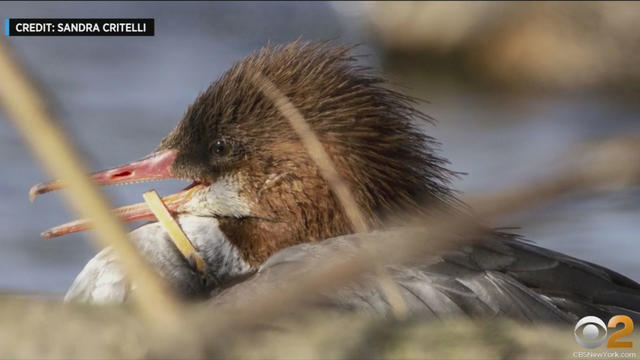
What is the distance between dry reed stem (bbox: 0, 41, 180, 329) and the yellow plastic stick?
1650 millimetres

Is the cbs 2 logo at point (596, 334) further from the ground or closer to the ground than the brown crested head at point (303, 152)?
closer to the ground

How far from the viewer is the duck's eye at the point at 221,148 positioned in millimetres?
2510

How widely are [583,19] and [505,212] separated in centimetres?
33

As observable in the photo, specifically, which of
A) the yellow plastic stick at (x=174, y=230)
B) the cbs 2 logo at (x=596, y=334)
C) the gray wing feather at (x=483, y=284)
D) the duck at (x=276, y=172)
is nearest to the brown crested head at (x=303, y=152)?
the duck at (x=276, y=172)

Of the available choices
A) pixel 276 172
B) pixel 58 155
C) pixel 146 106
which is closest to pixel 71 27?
pixel 276 172

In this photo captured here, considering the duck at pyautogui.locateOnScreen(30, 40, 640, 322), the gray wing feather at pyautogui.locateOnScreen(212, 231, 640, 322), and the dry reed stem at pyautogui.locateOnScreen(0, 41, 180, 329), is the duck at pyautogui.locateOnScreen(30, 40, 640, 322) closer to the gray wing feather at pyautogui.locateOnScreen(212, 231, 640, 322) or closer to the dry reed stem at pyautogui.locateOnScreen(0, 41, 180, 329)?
the gray wing feather at pyautogui.locateOnScreen(212, 231, 640, 322)

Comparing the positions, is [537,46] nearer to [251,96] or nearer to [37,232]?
[251,96]

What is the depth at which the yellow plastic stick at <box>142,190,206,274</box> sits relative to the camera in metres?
2.25

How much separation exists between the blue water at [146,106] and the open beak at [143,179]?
119 millimetres

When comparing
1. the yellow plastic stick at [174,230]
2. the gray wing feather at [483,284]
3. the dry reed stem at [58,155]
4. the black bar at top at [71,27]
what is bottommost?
the gray wing feather at [483,284]

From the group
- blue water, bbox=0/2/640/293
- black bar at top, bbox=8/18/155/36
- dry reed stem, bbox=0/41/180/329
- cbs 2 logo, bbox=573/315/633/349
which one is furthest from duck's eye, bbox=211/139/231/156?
dry reed stem, bbox=0/41/180/329

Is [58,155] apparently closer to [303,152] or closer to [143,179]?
[303,152]

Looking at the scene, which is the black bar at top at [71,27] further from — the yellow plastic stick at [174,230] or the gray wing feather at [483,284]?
the gray wing feather at [483,284]

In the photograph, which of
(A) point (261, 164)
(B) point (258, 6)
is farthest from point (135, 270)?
(B) point (258, 6)
